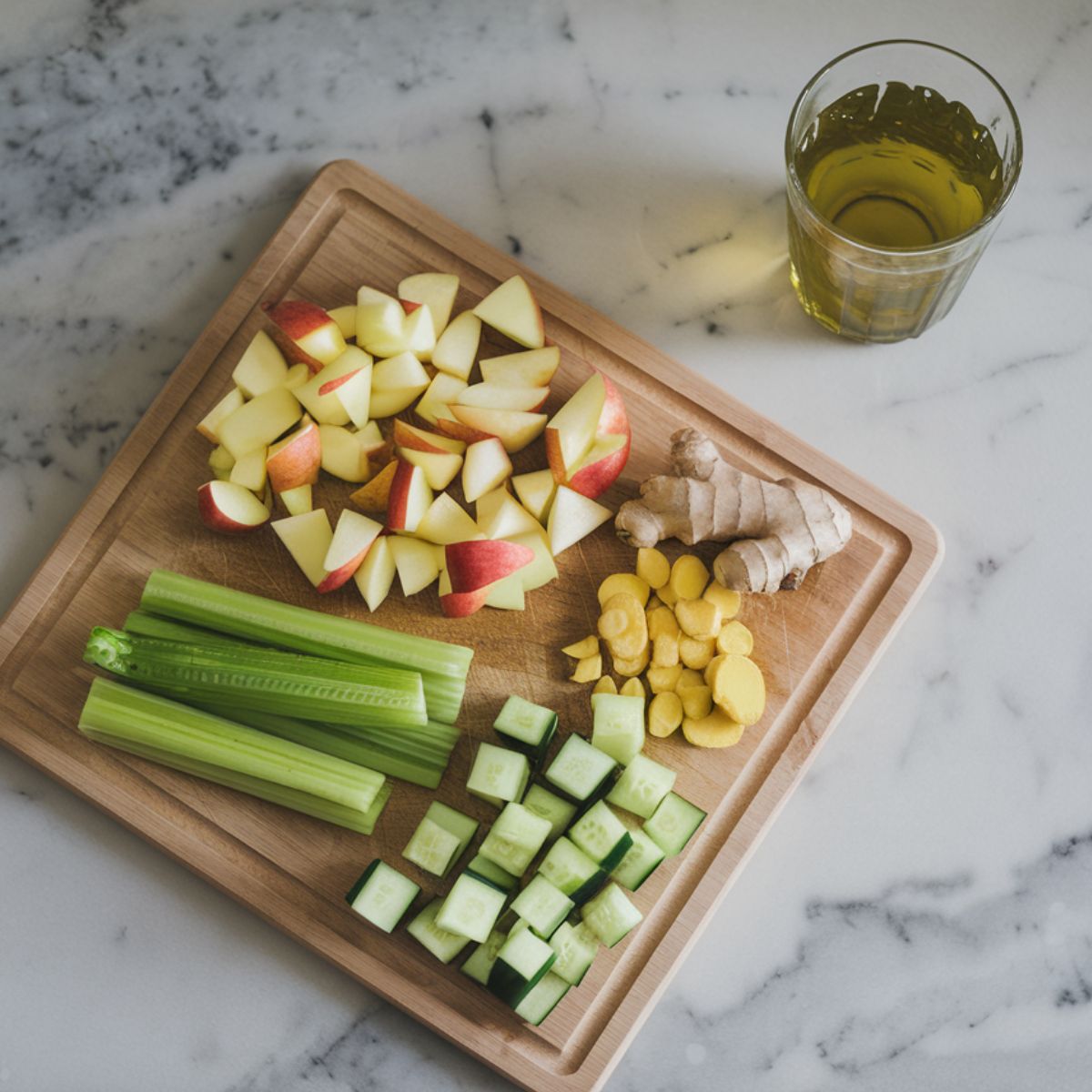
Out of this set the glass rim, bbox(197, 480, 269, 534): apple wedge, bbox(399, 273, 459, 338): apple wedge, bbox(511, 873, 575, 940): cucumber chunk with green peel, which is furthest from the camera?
bbox(399, 273, 459, 338): apple wedge

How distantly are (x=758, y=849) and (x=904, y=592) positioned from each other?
568 millimetres

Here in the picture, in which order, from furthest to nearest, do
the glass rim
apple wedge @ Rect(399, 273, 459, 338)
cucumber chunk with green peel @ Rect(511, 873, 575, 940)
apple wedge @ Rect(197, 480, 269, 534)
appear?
apple wedge @ Rect(399, 273, 459, 338) → apple wedge @ Rect(197, 480, 269, 534) → cucumber chunk with green peel @ Rect(511, 873, 575, 940) → the glass rim

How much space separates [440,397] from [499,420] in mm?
135

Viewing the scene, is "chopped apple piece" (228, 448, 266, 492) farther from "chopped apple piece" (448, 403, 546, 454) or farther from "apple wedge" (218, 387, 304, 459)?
"chopped apple piece" (448, 403, 546, 454)

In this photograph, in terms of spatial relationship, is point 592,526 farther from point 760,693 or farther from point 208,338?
point 208,338

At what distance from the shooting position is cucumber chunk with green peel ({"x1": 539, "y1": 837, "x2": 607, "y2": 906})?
2.17 metres

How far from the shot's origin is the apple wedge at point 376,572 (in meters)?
2.30

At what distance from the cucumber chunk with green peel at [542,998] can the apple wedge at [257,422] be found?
1.12 metres

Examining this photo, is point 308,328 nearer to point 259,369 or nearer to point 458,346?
point 259,369

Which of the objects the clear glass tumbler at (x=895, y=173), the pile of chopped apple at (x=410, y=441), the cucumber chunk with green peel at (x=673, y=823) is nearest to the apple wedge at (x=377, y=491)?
the pile of chopped apple at (x=410, y=441)

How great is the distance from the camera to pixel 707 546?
2.34m

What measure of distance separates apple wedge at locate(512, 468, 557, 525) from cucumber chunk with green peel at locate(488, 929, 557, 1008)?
762 mm

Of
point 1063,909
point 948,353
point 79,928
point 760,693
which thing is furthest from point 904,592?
point 79,928

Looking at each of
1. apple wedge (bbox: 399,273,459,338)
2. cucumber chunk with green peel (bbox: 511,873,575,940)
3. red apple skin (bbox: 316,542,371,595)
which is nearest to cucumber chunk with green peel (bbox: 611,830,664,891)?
cucumber chunk with green peel (bbox: 511,873,575,940)
